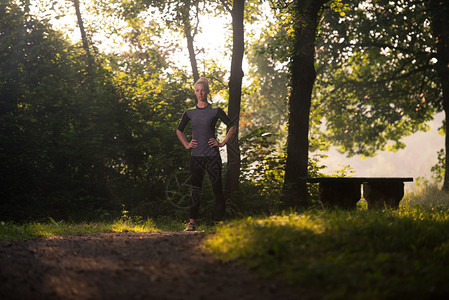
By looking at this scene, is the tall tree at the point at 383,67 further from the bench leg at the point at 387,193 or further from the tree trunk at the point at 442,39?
the bench leg at the point at 387,193

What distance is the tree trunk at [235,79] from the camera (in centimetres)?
1141

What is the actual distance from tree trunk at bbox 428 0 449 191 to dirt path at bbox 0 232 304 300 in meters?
14.9

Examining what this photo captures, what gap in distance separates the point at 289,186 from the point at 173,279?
23.6ft

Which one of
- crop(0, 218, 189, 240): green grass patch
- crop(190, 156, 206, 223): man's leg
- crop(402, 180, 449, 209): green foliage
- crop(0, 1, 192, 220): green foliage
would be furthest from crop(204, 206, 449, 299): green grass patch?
crop(402, 180, 449, 209): green foliage

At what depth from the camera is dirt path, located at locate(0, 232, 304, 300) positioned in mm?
4098

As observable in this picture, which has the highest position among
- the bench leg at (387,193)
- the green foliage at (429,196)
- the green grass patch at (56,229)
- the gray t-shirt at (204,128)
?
the gray t-shirt at (204,128)

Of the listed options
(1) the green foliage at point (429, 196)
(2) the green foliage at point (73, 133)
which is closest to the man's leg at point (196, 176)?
(2) the green foliage at point (73, 133)

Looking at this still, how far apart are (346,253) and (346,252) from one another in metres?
0.02

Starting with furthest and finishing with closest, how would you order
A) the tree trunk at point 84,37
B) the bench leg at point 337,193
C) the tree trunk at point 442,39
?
the tree trunk at point 442,39
the tree trunk at point 84,37
the bench leg at point 337,193

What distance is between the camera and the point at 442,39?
1873 cm

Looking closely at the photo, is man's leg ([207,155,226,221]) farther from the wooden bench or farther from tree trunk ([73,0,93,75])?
tree trunk ([73,0,93,75])

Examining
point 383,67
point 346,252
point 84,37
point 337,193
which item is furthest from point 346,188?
point 383,67

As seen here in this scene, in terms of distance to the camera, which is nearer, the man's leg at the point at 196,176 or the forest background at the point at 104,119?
the man's leg at the point at 196,176

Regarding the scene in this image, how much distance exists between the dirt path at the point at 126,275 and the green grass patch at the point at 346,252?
271 mm
